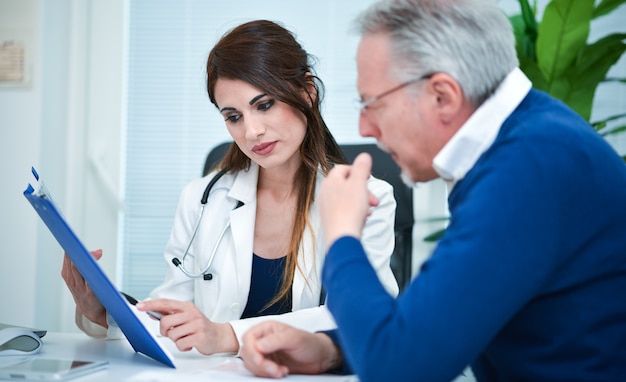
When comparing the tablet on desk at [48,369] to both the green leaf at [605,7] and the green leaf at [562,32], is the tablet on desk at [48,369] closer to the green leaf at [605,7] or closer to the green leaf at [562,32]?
the green leaf at [562,32]

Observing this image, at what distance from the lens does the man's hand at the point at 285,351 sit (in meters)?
0.96

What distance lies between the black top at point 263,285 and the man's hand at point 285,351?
0.46 meters

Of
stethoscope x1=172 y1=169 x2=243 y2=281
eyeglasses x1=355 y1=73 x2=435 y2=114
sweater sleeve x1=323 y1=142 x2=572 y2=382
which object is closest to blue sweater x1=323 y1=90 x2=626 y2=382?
sweater sleeve x1=323 y1=142 x2=572 y2=382

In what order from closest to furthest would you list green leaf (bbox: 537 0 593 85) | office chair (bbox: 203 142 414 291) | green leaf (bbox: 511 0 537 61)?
office chair (bbox: 203 142 414 291) → green leaf (bbox: 537 0 593 85) → green leaf (bbox: 511 0 537 61)

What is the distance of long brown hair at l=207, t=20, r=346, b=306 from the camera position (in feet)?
4.77

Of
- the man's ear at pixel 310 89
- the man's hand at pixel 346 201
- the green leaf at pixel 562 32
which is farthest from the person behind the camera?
the green leaf at pixel 562 32

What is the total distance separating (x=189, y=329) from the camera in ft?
3.64

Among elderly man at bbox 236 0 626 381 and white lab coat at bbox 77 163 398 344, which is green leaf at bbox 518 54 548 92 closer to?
white lab coat at bbox 77 163 398 344

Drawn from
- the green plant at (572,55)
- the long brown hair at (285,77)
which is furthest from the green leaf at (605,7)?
the long brown hair at (285,77)

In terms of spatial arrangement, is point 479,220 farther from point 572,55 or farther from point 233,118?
point 572,55

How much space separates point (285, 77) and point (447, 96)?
0.70 m

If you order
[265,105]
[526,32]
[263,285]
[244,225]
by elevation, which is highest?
[526,32]

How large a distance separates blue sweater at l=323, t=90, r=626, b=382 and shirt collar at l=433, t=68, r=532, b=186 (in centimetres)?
2

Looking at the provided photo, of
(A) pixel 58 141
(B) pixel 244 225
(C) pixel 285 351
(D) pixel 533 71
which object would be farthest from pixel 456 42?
(A) pixel 58 141
